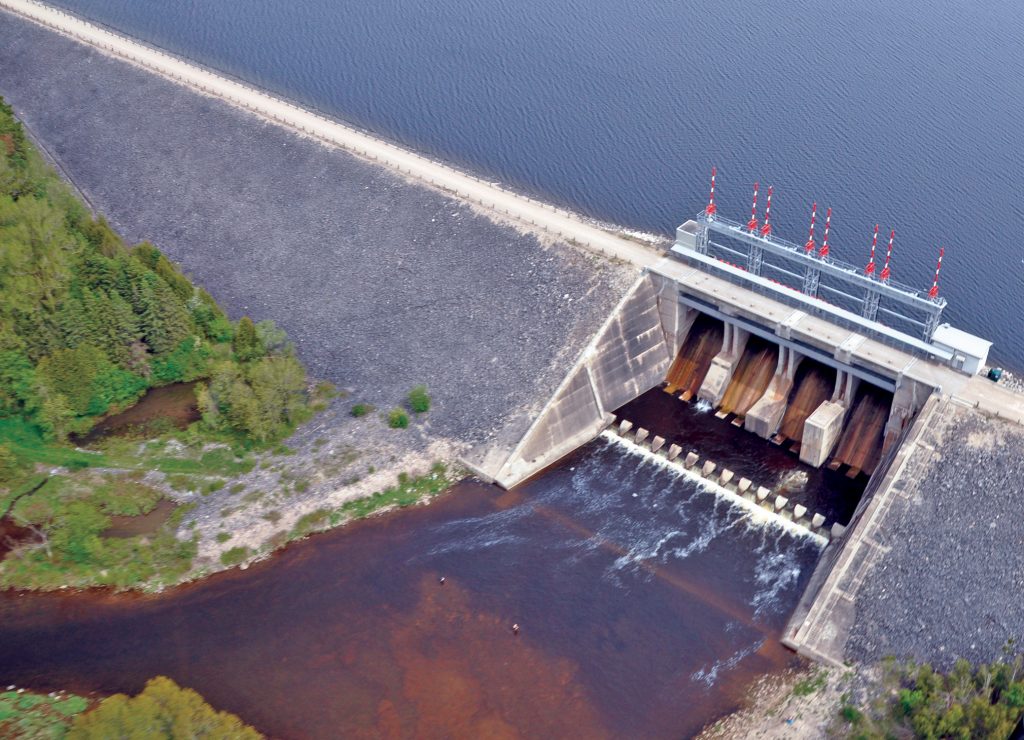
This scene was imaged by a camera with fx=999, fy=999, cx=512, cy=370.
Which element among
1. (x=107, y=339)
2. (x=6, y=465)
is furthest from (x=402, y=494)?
(x=6, y=465)

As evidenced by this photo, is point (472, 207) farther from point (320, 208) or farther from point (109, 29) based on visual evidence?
point (109, 29)

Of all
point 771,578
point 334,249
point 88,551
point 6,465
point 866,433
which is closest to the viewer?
point 771,578

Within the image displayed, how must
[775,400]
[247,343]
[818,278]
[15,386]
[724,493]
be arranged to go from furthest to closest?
[247,343] → [775,400] → [15,386] → [818,278] → [724,493]

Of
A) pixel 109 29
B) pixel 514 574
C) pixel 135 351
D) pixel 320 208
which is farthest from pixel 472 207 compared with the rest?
pixel 109 29

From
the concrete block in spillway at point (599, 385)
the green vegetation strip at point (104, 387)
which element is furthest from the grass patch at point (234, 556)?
the concrete block in spillway at point (599, 385)

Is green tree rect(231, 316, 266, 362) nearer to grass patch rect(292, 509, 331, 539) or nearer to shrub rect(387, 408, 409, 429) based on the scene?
shrub rect(387, 408, 409, 429)

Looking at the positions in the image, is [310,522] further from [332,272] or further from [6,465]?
[332,272]

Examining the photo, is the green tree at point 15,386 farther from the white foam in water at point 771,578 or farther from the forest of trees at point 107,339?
the white foam in water at point 771,578
